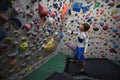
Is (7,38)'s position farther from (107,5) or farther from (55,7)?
(107,5)

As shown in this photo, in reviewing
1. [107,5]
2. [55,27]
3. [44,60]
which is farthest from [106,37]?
[44,60]

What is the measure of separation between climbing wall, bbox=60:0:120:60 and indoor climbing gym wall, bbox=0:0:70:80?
2.34ft

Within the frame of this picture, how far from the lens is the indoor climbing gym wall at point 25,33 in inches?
95.2

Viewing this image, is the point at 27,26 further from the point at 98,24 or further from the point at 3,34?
the point at 98,24

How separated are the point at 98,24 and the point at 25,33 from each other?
2559 mm

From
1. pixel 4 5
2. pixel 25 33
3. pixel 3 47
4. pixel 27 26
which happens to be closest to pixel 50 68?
pixel 25 33

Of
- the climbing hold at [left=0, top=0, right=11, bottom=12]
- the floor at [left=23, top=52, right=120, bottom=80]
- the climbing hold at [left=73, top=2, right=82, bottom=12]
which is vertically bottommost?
the floor at [left=23, top=52, right=120, bottom=80]

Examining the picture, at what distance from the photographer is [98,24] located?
4664 mm

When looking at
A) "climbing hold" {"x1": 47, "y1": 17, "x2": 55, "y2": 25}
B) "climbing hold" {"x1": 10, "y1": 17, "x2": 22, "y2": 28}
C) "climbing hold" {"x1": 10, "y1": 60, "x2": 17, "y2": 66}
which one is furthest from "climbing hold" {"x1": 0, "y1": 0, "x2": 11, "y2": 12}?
"climbing hold" {"x1": 47, "y1": 17, "x2": 55, "y2": 25}

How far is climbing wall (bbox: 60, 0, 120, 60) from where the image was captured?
4.53 metres

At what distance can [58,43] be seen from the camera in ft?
15.8

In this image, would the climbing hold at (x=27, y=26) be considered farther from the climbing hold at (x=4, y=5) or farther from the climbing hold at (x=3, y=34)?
the climbing hold at (x=4, y=5)

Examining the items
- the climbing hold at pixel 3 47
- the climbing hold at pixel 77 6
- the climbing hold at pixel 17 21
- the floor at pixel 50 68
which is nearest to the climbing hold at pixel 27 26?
the climbing hold at pixel 17 21

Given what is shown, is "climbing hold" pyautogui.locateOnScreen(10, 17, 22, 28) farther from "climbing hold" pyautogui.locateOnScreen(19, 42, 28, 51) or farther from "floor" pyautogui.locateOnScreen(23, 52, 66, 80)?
A: "floor" pyautogui.locateOnScreen(23, 52, 66, 80)
